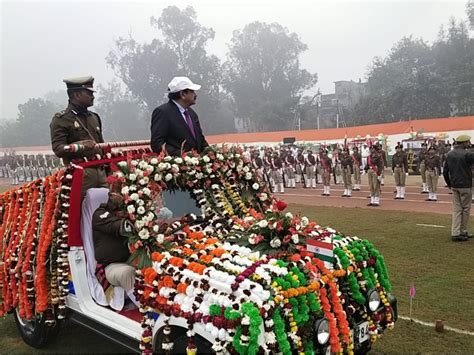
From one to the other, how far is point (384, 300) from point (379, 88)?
167 ft

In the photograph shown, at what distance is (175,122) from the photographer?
5.10m

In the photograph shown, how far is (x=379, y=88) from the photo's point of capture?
51562 millimetres

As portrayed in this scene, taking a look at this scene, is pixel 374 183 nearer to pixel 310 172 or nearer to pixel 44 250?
pixel 310 172

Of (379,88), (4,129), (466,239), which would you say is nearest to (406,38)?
(379,88)

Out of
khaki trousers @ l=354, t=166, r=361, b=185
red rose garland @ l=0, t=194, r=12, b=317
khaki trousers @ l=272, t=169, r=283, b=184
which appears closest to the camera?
red rose garland @ l=0, t=194, r=12, b=317

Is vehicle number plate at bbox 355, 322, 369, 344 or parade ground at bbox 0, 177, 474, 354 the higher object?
vehicle number plate at bbox 355, 322, 369, 344

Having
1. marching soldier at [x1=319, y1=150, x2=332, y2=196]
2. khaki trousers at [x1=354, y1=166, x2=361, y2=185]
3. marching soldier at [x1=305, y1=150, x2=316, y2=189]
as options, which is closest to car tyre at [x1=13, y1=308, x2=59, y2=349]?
marching soldier at [x1=319, y1=150, x2=332, y2=196]

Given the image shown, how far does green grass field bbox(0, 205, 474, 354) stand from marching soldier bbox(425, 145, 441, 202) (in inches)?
152

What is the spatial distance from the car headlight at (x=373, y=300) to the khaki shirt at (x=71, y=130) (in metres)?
3.06

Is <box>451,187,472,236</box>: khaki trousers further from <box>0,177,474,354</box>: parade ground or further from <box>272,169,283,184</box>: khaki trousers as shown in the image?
<box>272,169,283,184</box>: khaki trousers

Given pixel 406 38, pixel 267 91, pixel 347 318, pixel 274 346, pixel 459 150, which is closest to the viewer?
pixel 274 346

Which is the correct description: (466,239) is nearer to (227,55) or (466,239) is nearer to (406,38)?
(406,38)

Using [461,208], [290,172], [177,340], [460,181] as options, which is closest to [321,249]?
[177,340]

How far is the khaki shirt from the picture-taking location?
16.0 ft
